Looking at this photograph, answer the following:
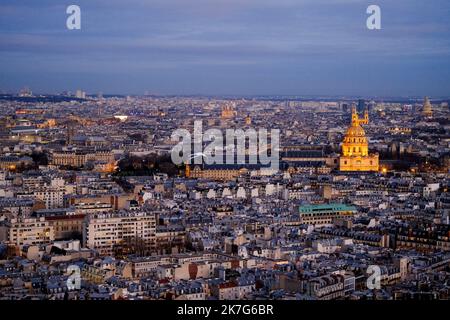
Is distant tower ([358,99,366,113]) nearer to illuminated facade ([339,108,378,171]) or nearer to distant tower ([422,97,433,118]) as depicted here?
distant tower ([422,97,433,118])

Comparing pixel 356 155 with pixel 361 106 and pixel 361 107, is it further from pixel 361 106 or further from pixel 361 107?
pixel 361 107

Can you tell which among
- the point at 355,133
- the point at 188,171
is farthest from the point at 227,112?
the point at 188,171

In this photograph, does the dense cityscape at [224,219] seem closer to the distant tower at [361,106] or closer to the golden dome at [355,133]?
the golden dome at [355,133]

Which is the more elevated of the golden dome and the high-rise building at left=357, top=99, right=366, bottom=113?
the high-rise building at left=357, top=99, right=366, bottom=113

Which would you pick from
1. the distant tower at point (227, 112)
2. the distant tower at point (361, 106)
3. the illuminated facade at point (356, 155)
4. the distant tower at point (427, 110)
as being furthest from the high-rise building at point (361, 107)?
the illuminated facade at point (356, 155)

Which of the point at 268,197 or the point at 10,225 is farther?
the point at 268,197

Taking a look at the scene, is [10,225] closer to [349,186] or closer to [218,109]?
[349,186]

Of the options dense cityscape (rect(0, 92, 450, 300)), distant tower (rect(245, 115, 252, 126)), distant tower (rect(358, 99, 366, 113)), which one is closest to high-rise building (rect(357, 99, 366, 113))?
distant tower (rect(358, 99, 366, 113))
